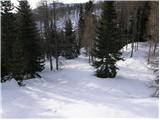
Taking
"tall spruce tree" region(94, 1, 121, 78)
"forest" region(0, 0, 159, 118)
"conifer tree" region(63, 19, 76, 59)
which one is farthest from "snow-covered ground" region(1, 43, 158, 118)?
"conifer tree" region(63, 19, 76, 59)

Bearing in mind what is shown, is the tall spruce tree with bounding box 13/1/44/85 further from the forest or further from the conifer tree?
the conifer tree

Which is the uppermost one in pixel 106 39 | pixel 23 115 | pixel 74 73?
pixel 106 39

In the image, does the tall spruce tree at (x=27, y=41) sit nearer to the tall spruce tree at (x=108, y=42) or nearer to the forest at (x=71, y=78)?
the forest at (x=71, y=78)

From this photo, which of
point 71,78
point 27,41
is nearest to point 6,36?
point 27,41

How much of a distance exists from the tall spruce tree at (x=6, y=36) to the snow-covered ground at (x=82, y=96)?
1.90m

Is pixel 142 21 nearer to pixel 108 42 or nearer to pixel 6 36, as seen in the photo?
pixel 108 42

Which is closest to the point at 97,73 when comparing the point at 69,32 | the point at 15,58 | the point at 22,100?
the point at 15,58

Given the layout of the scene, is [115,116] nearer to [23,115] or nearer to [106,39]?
[23,115]

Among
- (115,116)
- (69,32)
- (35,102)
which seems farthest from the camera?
(69,32)

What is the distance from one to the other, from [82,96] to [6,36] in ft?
28.7

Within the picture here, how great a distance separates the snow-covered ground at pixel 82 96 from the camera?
12.6 metres

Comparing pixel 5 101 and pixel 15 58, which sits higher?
pixel 15 58

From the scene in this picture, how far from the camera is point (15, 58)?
20.5 meters

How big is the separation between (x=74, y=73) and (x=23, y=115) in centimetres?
1482
